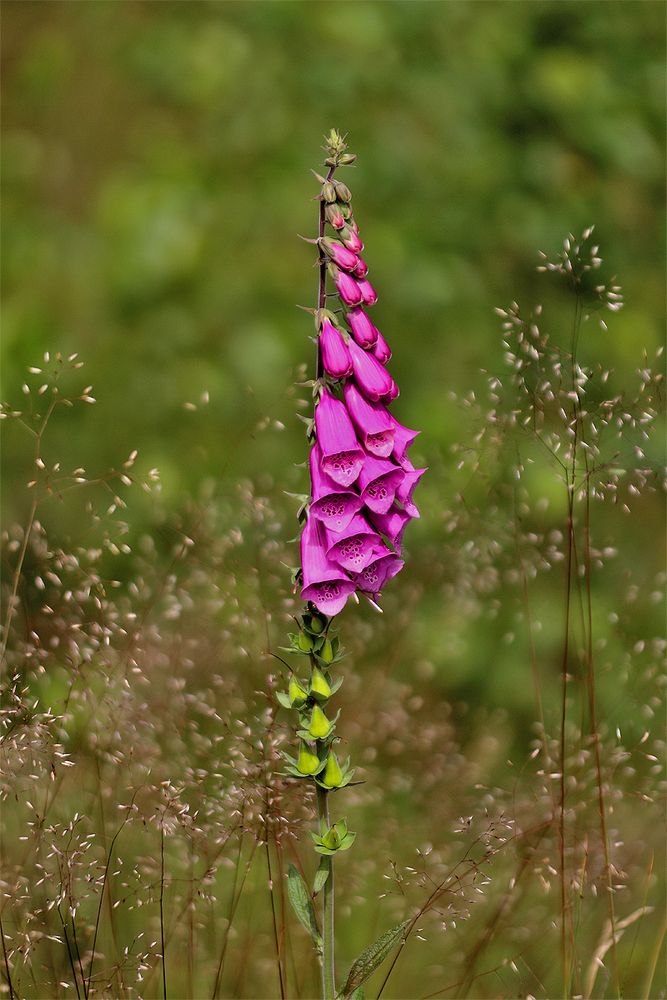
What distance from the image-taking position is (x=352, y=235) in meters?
1.36

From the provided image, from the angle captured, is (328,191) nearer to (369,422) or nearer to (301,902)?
(369,422)

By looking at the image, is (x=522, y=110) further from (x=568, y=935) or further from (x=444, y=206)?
(x=568, y=935)

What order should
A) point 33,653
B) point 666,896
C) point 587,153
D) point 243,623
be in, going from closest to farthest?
point 33,653 < point 243,623 < point 666,896 < point 587,153

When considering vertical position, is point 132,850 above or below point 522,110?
below

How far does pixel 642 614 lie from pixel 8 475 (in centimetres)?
194

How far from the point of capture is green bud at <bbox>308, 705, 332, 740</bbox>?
141 cm

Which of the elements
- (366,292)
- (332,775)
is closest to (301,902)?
(332,775)

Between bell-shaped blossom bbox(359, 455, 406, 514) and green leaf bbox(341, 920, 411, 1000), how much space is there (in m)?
0.57

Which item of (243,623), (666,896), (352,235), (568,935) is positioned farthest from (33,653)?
(666,896)

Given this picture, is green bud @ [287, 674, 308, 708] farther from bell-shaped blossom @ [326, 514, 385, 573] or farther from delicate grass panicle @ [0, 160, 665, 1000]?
bell-shaped blossom @ [326, 514, 385, 573]

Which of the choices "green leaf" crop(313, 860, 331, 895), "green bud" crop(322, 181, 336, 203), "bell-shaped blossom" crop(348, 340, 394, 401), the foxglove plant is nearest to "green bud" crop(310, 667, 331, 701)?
the foxglove plant

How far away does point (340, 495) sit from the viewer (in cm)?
143

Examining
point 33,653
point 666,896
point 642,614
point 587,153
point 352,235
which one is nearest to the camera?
point 352,235

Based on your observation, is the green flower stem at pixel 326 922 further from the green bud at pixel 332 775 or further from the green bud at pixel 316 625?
the green bud at pixel 316 625
